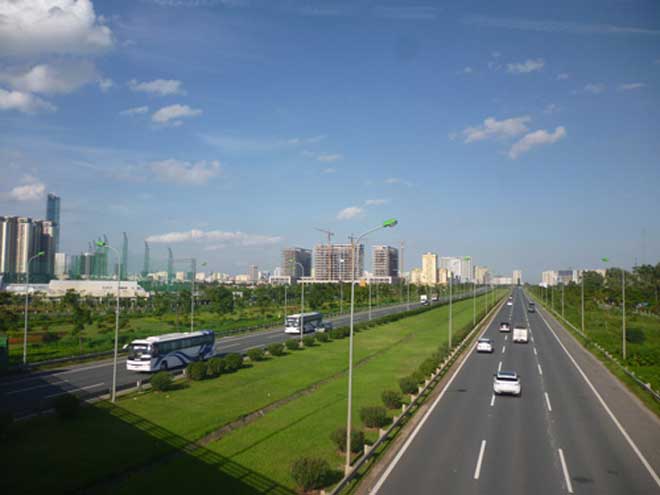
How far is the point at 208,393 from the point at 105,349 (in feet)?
63.5

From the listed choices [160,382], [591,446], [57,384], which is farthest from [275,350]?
[591,446]

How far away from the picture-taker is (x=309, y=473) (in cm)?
1516

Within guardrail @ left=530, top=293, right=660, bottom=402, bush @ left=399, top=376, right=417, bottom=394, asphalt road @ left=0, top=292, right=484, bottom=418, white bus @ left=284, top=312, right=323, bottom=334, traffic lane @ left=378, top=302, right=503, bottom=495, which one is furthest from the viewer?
white bus @ left=284, top=312, right=323, bottom=334

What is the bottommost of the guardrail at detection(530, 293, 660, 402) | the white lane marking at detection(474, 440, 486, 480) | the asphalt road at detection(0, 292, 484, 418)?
the asphalt road at detection(0, 292, 484, 418)

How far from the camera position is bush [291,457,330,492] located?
1520 centimetres

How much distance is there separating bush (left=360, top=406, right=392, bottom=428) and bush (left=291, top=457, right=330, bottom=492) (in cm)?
648

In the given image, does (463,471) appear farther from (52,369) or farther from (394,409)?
→ (52,369)

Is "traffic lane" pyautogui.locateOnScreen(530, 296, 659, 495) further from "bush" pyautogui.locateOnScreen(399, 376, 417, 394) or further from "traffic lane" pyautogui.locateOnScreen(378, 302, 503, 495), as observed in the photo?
"bush" pyautogui.locateOnScreen(399, 376, 417, 394)

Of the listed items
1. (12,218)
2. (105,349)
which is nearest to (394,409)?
(105,349)

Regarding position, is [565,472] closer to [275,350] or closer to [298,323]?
[275,350]

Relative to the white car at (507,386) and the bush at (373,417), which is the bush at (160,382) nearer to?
the bush at (373,417)

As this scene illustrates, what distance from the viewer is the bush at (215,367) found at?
109 ft

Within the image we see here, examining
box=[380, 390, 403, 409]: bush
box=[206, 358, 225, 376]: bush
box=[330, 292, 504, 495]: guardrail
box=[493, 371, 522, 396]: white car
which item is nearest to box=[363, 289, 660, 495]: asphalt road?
box=[493, 371, 522, 396]: white car

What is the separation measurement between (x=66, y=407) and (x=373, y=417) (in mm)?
13839
